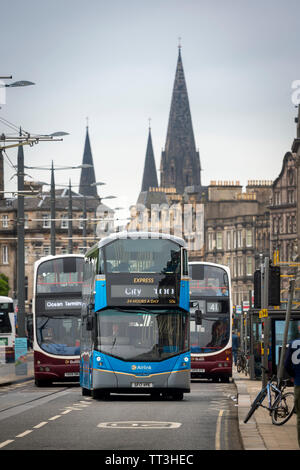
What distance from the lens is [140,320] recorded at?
2855 centimetres

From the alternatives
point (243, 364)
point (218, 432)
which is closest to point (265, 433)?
point (218, 432)

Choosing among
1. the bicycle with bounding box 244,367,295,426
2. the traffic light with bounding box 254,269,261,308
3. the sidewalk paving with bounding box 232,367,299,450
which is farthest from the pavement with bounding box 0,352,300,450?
the traffic light with bounding box 254,269,261,308

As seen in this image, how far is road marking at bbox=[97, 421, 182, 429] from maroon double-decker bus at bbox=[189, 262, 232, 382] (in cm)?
1839

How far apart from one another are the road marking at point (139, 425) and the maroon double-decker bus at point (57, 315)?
50.0ft

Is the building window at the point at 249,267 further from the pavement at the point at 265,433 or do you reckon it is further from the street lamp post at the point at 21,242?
the pavement at the point at 265,433

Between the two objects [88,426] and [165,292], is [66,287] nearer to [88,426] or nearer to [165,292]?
[165,292]

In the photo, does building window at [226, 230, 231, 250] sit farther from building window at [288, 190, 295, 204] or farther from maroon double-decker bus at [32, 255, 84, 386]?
maroon double-decker bus at [32, 255, 84, 386]

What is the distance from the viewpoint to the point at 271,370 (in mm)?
35500

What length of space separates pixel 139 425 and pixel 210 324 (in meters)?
19.9

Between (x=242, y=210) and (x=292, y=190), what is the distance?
3047 cm

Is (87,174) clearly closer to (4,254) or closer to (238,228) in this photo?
(4,254)

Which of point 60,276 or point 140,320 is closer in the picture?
point 140,320

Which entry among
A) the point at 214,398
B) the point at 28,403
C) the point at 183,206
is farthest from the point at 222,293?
the point at 183,206

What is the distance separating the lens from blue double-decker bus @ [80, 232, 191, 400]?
28344mm
